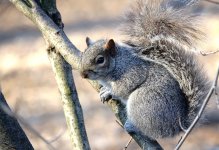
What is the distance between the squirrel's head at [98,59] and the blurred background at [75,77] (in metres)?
1.53

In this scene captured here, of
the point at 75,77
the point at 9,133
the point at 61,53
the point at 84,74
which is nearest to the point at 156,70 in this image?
the point at 84,74

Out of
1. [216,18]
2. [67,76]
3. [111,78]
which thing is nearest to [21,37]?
[216,18]

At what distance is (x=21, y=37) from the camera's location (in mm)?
7645

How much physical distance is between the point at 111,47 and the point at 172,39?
11.5 inches

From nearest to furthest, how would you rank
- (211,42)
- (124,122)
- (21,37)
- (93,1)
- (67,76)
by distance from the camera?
(67,76)
(124,122)
(211,42)
(21,37)
(93,1)

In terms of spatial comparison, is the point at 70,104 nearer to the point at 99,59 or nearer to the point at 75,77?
the point at 99,59

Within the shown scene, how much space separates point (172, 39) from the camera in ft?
9.09

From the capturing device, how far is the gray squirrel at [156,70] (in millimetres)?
2760

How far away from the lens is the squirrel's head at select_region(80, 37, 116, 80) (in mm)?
2774

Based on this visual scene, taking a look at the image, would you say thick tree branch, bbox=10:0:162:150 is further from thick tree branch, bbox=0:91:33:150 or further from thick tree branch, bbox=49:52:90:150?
thick tree branch, bbox=0:91:33:150

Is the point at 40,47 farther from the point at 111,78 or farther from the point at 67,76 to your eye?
the point at 67,76

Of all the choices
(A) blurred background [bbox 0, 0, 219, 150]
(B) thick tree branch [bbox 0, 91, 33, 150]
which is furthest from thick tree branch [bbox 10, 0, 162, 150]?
(A) blurred background [bbox 0, 0, 219, 150]

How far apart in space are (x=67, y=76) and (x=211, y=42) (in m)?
3.78

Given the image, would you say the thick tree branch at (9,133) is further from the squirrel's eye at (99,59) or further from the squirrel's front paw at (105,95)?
the squirrel's eye at (99,59)
